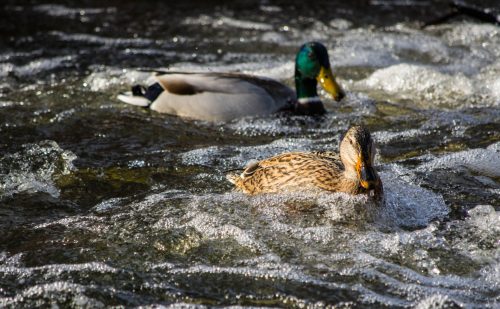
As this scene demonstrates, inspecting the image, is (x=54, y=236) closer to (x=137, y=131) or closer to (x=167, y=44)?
(x=137, y=131)

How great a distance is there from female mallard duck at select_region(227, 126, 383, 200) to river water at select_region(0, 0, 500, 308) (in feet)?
0.28

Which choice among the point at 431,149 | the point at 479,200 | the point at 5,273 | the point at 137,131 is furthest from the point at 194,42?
the point at 5,273

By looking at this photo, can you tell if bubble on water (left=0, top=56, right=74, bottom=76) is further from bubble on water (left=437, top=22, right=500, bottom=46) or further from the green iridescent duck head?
bubble on water (left=437, top=22, right=500, bottom=46)

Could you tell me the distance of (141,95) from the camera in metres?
8.28

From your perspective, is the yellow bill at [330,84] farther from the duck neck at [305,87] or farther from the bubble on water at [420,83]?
the bubble on water at [420,83]

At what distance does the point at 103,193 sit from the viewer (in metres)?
5.99

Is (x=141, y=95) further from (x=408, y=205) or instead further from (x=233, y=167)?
(x=408, y=205)

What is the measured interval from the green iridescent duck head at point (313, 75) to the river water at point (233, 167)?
0.73 feet

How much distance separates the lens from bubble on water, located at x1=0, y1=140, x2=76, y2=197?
19.8 ft

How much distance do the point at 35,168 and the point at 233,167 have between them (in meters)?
1.43

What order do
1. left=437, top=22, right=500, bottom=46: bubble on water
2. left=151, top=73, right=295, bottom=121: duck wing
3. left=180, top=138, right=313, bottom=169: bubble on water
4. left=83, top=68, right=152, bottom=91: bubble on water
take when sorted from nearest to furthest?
left=180, top=138, right=313, bottom=169: bubble on water
left=151, top=73, right=295, bottom=121: duck wing
left=83, top=68, right=152, bottom=91: bubble on water
left=437, top=22, right=500, bottom=46: bubble on water

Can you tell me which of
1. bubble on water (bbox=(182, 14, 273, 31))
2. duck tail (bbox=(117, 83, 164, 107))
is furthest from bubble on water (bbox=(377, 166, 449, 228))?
bubble on water (bbox=(182, 14, 273, 31))

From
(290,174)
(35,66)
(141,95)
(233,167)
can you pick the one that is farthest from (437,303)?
(35,66)

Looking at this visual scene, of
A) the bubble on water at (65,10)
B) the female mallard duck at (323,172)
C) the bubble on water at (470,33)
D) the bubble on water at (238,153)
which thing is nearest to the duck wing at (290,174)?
the female mallard duck at (323,172)
